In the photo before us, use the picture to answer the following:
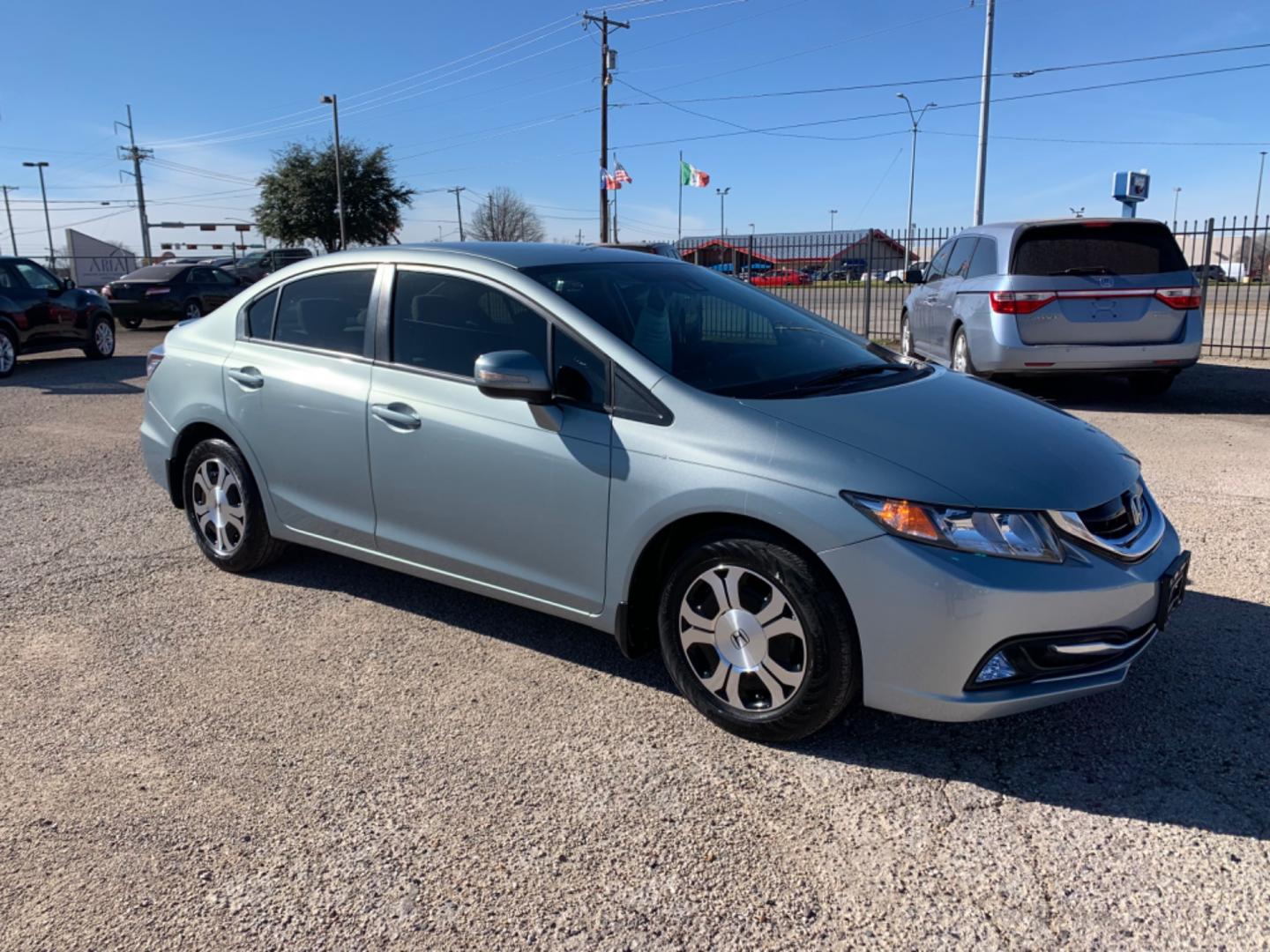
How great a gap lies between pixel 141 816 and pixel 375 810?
2.21 feet

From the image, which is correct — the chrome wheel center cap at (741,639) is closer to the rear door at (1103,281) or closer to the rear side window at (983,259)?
the rear door at (1103,281)

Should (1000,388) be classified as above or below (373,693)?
above

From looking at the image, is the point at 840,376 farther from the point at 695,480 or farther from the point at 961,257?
the point at 961,257

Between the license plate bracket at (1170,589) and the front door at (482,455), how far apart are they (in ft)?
5.81

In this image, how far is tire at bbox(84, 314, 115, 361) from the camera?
583 inches

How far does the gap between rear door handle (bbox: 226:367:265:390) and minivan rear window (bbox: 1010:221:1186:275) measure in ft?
22.5

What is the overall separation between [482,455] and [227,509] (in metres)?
1.81

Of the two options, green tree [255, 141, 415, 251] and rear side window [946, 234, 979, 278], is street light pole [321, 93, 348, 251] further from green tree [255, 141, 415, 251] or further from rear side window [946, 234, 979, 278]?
rear side window [946, 234, 979, 278]

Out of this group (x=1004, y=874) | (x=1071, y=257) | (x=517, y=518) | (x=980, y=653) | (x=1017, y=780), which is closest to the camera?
(x=1004, y=874)

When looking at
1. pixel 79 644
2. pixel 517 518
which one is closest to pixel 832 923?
pixel 517 518

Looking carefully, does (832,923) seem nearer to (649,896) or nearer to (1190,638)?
(649,896)

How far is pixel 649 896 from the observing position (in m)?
2.53

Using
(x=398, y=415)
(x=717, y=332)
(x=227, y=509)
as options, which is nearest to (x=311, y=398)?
(x=398, y=415)

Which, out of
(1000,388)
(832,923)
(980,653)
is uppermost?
(1000,388)
